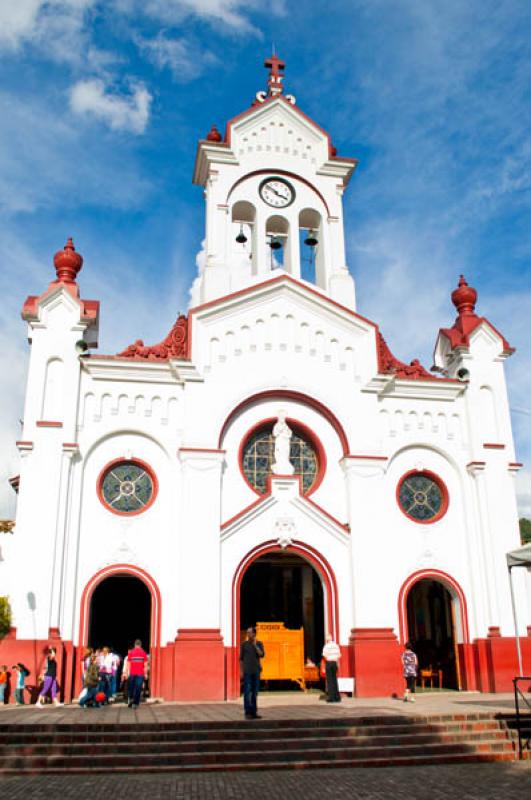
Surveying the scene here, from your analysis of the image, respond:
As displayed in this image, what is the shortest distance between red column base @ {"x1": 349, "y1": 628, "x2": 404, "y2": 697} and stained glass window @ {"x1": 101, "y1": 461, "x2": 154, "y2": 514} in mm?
6928

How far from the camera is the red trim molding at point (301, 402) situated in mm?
22172

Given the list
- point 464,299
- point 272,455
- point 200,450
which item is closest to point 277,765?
point 200,450

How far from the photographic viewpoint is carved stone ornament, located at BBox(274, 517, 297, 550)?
20969 mm

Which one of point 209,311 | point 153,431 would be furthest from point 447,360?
point 153,431

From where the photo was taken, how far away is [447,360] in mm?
25141

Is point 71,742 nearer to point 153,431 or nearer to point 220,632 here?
point 220,632

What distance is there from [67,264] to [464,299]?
13.1m

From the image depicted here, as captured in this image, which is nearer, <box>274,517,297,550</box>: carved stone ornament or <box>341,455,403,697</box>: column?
<box>341,455,403,697</box>: column

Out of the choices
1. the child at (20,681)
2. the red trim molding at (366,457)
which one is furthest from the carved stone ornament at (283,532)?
the child at (20,681)

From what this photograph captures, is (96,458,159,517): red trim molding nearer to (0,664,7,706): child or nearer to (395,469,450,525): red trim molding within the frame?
(0,664,7,706): child

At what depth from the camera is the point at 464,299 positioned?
82.9 feet

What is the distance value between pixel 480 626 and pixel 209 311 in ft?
40.1

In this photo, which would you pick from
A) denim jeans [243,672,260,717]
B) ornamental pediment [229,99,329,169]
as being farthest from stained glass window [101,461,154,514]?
ornamental pediment [229,99,329,169]

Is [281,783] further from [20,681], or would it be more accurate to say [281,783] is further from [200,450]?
[200,450]
